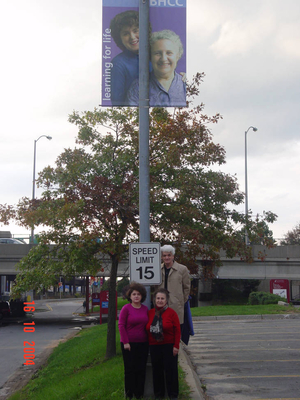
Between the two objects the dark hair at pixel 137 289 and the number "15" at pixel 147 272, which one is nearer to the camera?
the dark hair at pixel 137 289

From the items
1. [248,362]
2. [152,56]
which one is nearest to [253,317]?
[248,362]

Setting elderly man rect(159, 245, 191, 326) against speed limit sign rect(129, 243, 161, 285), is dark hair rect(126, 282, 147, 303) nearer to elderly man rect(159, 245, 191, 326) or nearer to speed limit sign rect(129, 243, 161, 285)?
speed limit sign rect(129, 243, 161, 285)

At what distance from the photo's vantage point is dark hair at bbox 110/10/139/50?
7.46 m

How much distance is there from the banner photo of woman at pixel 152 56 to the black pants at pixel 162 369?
362 centimetres

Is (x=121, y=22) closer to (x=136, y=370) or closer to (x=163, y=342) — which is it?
(x=163, y=342)

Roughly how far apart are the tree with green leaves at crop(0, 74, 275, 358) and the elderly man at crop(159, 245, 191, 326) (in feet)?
11.5

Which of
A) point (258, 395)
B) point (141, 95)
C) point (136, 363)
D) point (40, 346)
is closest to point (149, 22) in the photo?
point (141, 95)

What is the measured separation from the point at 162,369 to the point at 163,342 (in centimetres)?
41

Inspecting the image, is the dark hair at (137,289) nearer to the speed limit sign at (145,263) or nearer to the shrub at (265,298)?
the speed limit sign at (145,263)

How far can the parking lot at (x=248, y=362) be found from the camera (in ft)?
23.3

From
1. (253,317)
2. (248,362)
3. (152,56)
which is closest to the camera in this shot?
(152,56)

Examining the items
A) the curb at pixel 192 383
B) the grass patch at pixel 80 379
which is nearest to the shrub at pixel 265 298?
the grass patch at pixel 80 379

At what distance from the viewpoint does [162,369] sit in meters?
5.94

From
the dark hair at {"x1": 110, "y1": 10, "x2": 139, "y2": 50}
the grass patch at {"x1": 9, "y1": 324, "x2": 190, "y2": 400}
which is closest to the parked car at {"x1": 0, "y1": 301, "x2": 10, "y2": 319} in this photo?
the grass patch at {"x1": 9, "y1": 324, "x2": 190, "y2": 400}
